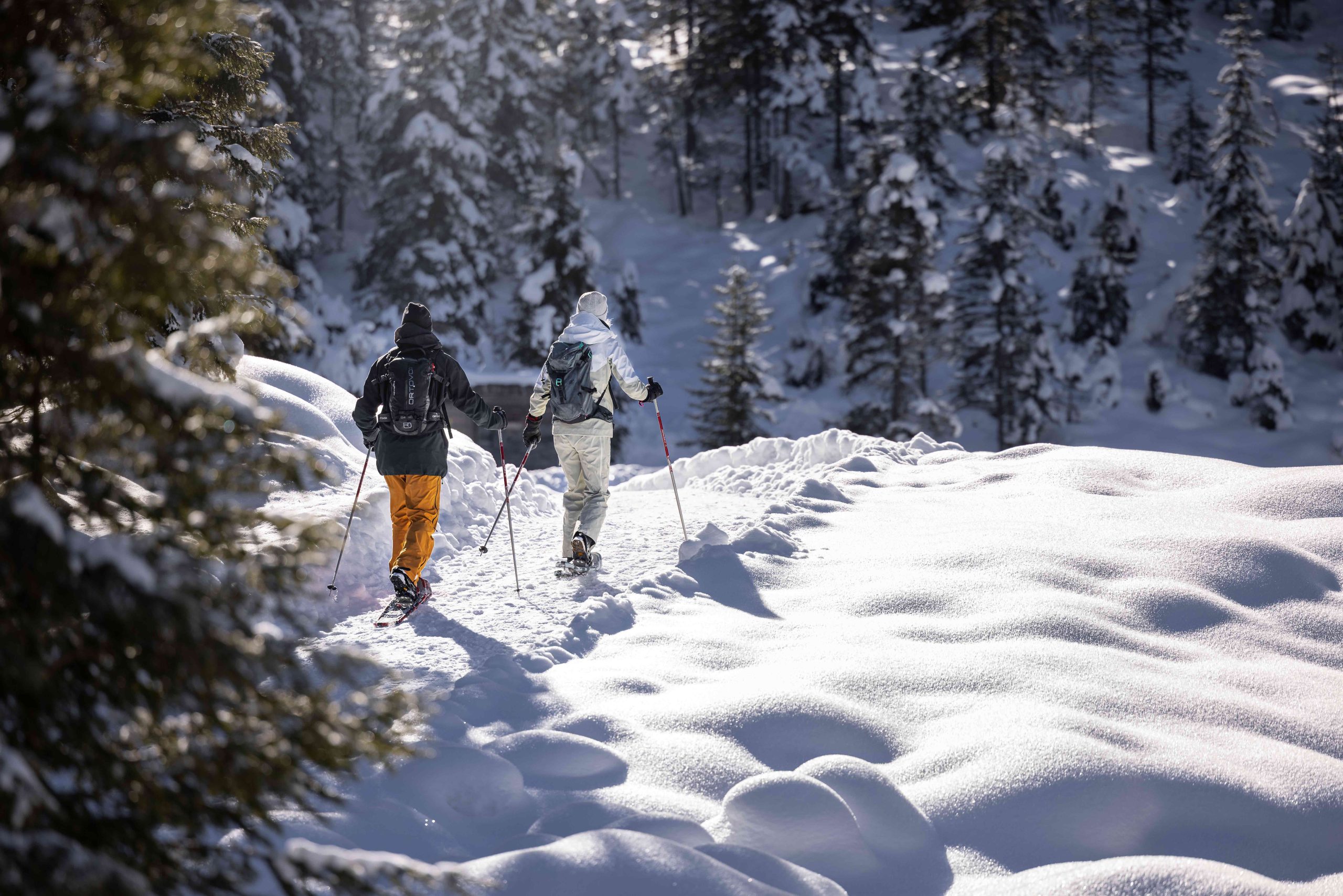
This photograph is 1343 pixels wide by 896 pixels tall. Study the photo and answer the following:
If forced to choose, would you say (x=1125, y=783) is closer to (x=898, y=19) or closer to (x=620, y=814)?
(x=620, y=814)

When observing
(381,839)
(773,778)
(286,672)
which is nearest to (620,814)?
(773,778)

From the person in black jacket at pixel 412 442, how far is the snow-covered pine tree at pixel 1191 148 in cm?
3949

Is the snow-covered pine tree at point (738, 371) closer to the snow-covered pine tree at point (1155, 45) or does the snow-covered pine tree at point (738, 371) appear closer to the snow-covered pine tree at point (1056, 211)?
the snow-covered pine tree at point (1056, 211)

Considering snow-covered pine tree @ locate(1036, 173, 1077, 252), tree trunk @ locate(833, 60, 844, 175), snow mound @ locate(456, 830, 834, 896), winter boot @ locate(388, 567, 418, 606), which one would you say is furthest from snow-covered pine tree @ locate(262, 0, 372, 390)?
snow-covered pine tree @ locate(1036, 173, 1077, 252)

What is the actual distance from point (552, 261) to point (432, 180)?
17.8 feet

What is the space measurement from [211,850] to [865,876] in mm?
2513

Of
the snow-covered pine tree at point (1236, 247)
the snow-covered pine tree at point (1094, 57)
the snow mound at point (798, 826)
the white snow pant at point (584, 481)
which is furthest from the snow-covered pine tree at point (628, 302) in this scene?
the snow mound at point (798, 826)

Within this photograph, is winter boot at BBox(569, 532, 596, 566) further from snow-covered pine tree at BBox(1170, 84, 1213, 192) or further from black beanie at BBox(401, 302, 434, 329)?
snow-covered pine tree at BBox(1170, 84, 1213, 192)

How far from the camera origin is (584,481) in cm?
746

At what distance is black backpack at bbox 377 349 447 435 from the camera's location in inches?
248

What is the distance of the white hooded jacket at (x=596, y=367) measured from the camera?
23.6 ft

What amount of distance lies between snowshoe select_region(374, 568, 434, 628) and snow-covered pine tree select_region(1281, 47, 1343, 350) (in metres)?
31.7

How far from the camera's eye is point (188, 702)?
2119 millimetres

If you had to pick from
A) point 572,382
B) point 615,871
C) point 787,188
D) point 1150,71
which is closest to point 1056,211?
point 787,188
